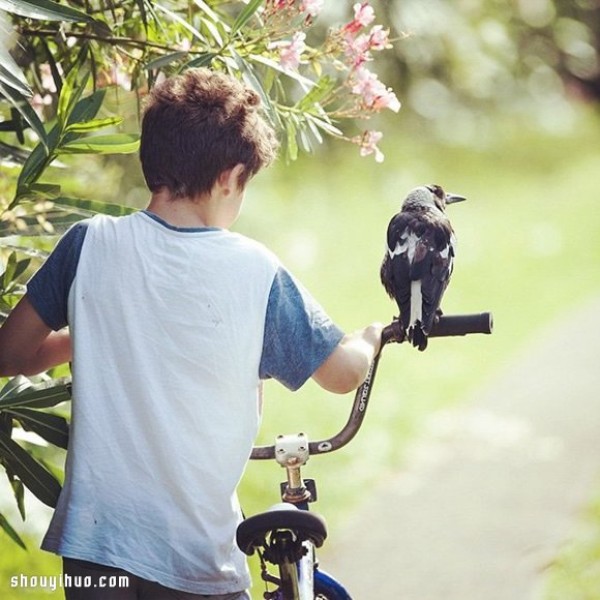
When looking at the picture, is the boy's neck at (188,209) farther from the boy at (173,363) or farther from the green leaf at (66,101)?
the green leaf at (66,101)

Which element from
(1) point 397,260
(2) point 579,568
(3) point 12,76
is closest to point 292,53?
(1) point 397,260

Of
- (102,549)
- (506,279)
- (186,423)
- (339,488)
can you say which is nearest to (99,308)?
(186,423)

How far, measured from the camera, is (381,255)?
41.2ft

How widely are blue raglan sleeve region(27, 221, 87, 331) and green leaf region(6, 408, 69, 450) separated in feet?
1.61

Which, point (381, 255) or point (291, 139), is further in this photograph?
point (381, 255)

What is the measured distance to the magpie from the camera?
102 inches

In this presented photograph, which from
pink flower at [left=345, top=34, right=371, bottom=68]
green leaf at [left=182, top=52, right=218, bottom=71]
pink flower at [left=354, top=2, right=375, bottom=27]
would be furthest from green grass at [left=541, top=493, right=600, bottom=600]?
green leaf at [left=182, top=52, right=218, bottom=71]

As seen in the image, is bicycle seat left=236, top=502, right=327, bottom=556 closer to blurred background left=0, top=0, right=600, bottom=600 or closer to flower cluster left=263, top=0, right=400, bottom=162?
flower cluster left=263, top=0, right=400, bottom=162

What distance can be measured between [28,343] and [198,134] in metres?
0.49

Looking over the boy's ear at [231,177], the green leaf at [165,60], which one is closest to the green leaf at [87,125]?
the green leaf at [165,60]

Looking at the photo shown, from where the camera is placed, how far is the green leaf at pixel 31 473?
9.07 feet

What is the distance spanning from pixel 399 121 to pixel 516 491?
268 inches

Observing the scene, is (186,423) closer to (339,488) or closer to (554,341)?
(339,488)

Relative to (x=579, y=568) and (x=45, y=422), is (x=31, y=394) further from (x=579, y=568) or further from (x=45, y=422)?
(x=579, y=568)
